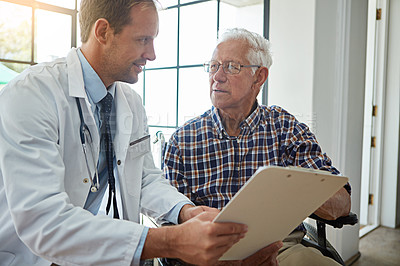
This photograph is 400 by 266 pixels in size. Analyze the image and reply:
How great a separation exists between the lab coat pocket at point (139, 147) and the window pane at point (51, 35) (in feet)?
3.96

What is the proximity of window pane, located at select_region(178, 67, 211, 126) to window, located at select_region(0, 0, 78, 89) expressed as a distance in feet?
2.79

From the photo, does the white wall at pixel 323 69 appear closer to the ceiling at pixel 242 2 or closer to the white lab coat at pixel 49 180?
the ceiling at pixel 242 2

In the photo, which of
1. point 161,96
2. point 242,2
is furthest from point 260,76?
point 161,96

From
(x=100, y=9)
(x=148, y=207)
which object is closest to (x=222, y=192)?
(x=148, y=207)

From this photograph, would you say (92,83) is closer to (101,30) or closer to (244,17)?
(101,30)

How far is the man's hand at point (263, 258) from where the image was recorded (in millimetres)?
1072

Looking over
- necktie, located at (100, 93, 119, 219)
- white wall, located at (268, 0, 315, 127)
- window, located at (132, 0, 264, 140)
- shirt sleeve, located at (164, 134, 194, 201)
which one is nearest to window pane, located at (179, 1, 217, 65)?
window, located at (132, 0, 264, 140)

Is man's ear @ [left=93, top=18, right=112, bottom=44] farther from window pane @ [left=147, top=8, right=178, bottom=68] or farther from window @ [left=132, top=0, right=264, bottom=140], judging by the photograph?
window pane @ [left=147, top=8, right=178, bottom=68]

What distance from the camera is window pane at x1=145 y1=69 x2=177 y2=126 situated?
2.87 metres

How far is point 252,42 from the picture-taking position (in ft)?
5.42

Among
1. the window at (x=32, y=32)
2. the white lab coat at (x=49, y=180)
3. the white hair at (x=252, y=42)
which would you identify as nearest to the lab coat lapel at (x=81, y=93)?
the white lab coat at (x=49, y=180)

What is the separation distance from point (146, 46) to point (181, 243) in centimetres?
70

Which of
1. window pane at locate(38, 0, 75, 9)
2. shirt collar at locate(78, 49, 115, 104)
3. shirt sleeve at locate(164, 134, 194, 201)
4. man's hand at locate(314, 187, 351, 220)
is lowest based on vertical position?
man's hand at locate(314, 187, 351, 220)

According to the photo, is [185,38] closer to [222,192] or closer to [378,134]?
[222,192]
